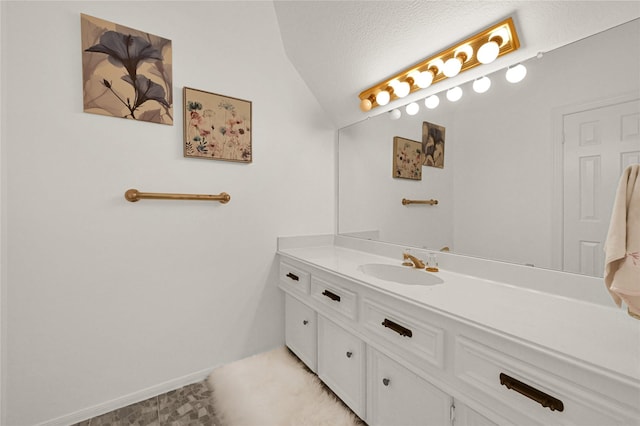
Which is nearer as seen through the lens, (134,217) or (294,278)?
(134,217)

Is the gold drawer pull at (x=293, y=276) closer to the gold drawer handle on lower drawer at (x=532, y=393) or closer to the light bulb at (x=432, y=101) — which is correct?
the gold drawer handle on lower drawer at (x=532, y=393)

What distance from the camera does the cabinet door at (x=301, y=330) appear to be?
1.64 metres

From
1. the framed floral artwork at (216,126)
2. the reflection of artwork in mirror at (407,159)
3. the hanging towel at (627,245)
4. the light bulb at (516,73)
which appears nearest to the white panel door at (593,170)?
the light bulb at (516,73)

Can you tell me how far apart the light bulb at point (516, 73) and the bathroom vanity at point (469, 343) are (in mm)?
811

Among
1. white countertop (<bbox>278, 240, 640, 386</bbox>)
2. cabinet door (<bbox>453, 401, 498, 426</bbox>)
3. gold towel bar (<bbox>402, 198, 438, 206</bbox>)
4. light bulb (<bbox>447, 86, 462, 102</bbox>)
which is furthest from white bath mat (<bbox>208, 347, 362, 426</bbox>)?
light bulb (<bbox>447, 86, 462, 102</bbox>)

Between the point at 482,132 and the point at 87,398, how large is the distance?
7.81 feet

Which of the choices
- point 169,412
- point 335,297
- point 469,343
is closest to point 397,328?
point 469,343

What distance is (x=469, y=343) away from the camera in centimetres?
82

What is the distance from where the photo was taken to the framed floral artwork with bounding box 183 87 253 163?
1597 mm

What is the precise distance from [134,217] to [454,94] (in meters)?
1.82

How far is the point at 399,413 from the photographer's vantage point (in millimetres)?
1101

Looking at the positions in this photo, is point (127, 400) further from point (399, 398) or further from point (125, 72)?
point (125, 72)

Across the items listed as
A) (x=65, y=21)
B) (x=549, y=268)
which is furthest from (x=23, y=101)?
(x=549, y=268)

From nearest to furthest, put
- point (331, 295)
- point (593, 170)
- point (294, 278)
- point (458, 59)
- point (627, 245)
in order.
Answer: point (627, 245)
point (593, 170)
point (458, 59)
point (331, 295)
point (294, 278)
